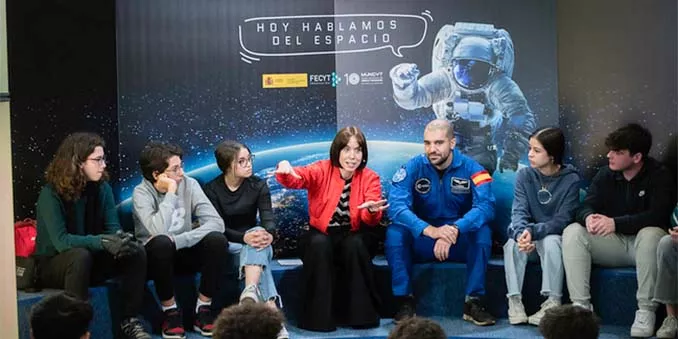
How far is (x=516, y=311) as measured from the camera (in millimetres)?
5332

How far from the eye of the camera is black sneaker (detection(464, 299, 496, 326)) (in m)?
5.31

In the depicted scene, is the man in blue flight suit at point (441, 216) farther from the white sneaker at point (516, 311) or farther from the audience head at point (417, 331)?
the audience head at point (417, 331)

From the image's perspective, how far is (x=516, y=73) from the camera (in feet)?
19.8

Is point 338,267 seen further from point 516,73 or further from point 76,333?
point 76,333

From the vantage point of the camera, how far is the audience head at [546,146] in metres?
5.55

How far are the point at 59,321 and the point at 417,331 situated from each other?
1321 mm

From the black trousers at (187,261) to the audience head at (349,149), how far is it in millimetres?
813

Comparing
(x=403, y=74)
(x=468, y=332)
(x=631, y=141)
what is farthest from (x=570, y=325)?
(x=403, y=74)

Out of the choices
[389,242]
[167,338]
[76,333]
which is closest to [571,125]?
[389,242]

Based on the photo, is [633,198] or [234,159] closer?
[633,198]

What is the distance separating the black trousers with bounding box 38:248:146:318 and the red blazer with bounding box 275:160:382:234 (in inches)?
40.5

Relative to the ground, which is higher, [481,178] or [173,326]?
[481,178]

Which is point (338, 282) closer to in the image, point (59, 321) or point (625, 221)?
point (625, 221)

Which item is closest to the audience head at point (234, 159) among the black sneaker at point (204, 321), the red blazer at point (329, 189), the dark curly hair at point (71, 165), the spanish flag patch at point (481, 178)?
the red blazer at point (329, 189)
